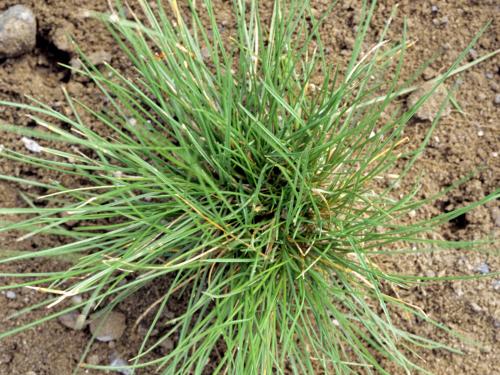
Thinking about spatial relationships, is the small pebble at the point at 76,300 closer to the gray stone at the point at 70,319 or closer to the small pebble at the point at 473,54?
the gray stone at the point at 70,319

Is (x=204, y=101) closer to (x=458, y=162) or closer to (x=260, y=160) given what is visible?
(x=260, y=160)

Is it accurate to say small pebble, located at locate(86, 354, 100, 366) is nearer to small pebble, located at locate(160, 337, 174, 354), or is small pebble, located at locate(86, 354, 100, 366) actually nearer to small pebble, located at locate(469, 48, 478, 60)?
small pebble, located at locate(160, 337, 174, 354)

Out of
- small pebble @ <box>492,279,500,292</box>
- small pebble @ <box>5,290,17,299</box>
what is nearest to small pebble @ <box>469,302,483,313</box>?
small pebble @ <box>492,279,500,292</box>

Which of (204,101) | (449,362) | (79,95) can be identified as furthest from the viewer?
(79,95)

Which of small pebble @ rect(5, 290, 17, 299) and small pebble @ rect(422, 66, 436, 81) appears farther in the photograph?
Answer: small pebble @ rect(422, 66, 436, 81)

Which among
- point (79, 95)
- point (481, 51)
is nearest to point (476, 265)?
point (481, 51)

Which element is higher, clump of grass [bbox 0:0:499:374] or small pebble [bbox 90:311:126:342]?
clump of grass [bbox 0:0:499:374]

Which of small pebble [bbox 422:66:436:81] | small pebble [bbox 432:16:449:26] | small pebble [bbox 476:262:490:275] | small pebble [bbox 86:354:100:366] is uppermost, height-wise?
small pebble [bbox 432:16:449:26]
